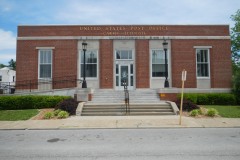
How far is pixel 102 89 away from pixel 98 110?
6.26 m

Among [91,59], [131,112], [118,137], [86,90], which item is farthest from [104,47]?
[118,137]

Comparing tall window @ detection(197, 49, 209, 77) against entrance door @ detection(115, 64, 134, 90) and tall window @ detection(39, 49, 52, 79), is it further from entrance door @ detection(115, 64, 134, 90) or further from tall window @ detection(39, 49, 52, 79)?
tall window @ detection(39, 49, 52, 79)

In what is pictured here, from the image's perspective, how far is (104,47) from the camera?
23000 millimetres

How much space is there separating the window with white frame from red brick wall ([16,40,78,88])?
1208cm

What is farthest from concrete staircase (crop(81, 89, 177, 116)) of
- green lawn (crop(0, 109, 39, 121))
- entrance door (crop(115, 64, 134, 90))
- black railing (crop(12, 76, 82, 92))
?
black railing (crop(12, 76, 82, 92))

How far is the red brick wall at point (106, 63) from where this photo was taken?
22.6 m

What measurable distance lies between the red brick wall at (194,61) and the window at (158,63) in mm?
1055

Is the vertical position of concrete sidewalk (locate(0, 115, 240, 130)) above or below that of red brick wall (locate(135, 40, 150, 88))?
below

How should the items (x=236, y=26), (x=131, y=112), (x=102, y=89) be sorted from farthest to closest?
(x=236, y=26), (x=102, y=89), (x=131, y=112)

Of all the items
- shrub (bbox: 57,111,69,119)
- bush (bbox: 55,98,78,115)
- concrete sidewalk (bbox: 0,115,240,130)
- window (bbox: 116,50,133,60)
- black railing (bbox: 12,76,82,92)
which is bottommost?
concrete sidewalk (bbox: 0,115,240,130)

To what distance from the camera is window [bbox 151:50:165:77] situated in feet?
75.4

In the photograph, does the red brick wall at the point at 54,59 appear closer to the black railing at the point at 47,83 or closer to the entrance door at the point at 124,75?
the black railing at the point at 47,83

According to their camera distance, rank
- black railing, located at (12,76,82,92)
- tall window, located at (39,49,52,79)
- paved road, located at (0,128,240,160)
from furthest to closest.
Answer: tall window, located at (39,49,52,79) < black railing, located at (12,76,82,92) < paved road, located at (0,128,240,160)

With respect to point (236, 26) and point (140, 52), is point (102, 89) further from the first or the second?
point (236, 26)
